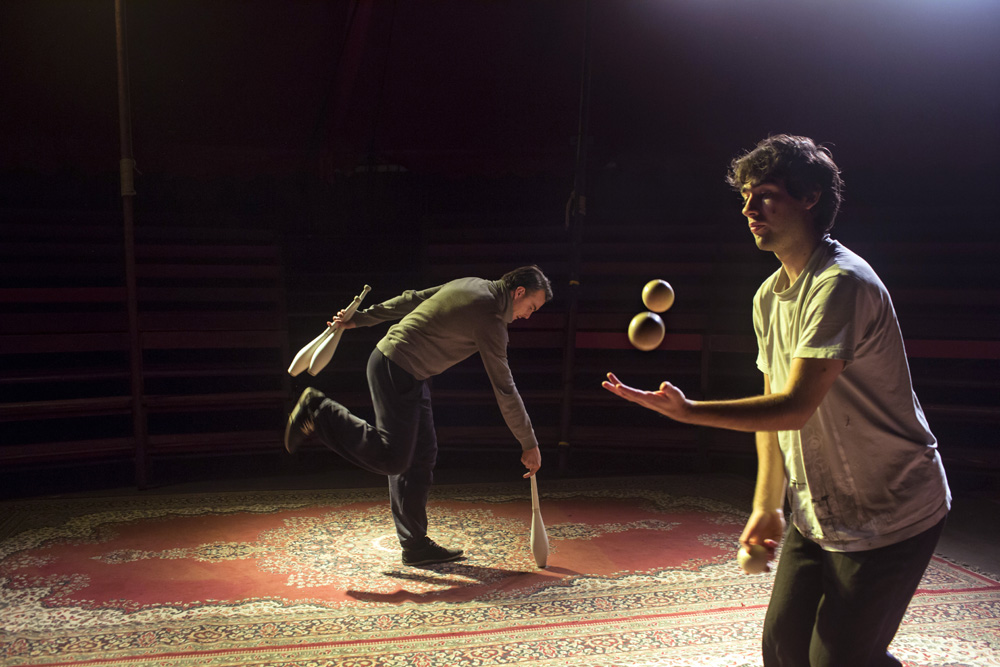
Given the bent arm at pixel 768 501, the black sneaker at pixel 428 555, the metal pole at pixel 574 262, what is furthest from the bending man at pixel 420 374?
the metal pole at pixel 574 262

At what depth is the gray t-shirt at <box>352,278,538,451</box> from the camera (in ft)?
9.86

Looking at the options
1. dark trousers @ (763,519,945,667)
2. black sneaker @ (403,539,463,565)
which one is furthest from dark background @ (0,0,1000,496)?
dark trousers @ (763,519,945,667)

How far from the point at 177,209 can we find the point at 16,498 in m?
3.07

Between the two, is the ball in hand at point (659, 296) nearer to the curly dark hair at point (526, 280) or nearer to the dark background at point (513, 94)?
the curly dark hair at point (526, 280)

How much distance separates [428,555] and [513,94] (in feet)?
13.4

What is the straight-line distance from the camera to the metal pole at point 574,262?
509 centimetres

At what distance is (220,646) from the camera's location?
250cm

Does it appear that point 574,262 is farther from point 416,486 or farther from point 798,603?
point 798,603

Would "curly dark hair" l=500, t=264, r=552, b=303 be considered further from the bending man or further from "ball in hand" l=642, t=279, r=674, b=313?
"ball in hand" l=642, t=279, r=674, b=313

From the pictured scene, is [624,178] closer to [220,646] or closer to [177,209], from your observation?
[177,209]

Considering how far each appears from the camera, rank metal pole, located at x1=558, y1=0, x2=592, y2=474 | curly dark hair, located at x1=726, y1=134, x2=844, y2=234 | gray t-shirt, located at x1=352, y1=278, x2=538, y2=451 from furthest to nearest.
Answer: metal pole, located at x1=558, y1=0, x2=592, y2=474
gray t-shirt, located at x1=352, y1=278, x2=538, y2=451
curly dark hair, located at x1=726, y1=134, x2=844, y2=234

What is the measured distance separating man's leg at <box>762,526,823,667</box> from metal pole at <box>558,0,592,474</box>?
3.71 metres

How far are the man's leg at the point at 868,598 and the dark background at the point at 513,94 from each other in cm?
402

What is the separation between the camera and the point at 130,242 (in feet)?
14.9
